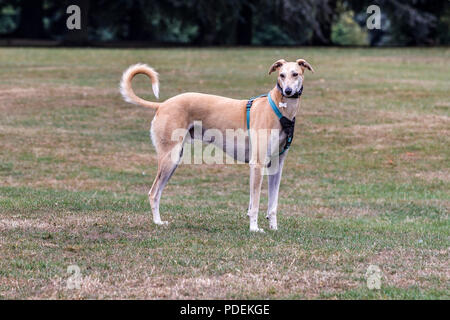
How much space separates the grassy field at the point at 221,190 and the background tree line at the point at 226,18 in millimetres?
4666

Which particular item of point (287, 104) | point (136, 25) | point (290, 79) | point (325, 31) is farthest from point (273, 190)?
point (136, 25)

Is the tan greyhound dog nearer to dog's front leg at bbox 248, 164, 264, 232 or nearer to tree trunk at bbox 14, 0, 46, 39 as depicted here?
dog's front leg at bbox 248, 164, 264, 232

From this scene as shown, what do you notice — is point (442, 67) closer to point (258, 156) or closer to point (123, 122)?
point (123, 122)

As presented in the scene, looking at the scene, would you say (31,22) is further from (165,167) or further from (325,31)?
(165,167)

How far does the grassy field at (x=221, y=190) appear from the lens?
22.5 feet

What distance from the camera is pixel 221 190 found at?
14211 millimetres

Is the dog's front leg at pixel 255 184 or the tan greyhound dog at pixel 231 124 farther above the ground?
the tan greyhound dog at pixel 231 124

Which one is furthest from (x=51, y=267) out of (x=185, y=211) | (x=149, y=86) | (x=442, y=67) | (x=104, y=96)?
(x=442, y=67)

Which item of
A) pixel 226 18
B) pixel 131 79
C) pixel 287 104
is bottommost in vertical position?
pixel 226 18

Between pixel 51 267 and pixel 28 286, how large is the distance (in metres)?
0.63

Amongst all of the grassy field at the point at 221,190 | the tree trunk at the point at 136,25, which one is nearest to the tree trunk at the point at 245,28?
the tree trunk at the point at 136,25

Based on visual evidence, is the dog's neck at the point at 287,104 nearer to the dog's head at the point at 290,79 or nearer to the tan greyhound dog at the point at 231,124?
the tan greyhound dog at the point at 231,124

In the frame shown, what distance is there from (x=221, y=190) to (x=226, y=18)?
2576 cm
